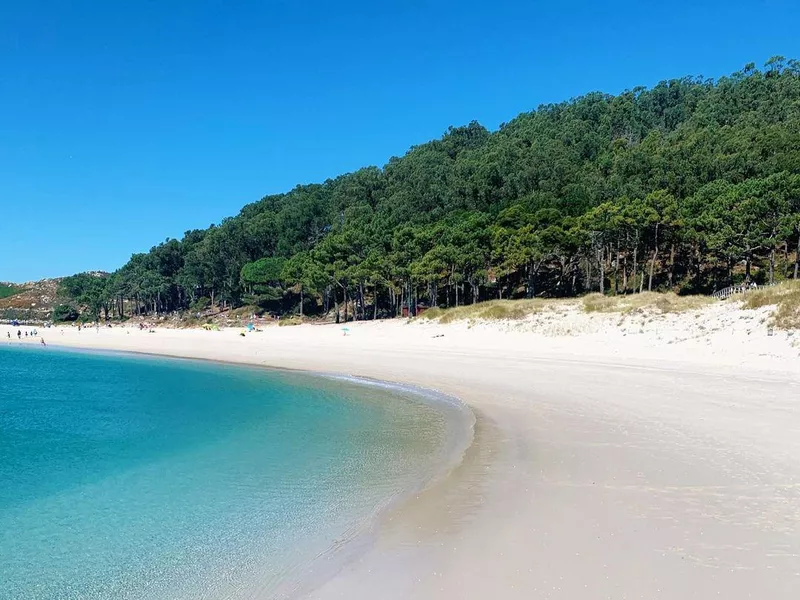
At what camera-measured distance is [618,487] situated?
8.88 meters

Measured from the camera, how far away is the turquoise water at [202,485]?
7047mm

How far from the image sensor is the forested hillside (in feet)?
143

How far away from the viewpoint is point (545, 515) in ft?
25.8

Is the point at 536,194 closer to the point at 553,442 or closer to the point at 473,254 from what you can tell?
the point at 473,254

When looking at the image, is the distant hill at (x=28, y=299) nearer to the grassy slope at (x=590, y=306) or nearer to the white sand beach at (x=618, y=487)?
the grassy slope at (x=590, y=306)

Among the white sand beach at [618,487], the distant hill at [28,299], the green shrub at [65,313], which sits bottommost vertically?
the white sand beach at [618,487]

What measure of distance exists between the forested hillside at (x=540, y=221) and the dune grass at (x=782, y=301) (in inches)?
573

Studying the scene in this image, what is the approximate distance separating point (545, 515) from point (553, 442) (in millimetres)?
4287

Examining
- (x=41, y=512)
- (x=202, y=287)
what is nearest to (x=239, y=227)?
(x=202, y=287)

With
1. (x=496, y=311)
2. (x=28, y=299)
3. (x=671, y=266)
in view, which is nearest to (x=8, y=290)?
(x=28, y=299)

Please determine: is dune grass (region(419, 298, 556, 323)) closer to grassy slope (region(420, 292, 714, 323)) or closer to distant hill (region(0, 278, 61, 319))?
grassy slope (region(420, 292, 714, 323))

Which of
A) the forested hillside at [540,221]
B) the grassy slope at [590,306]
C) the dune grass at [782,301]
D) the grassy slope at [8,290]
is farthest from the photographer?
Answer: the grassy slope at [8,290]

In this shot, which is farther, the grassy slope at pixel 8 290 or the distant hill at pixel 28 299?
the grassy slope at pixel 8 290

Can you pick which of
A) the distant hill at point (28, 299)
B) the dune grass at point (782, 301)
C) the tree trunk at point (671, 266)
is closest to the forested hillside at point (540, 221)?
the tree trunk at point (671, 266)
